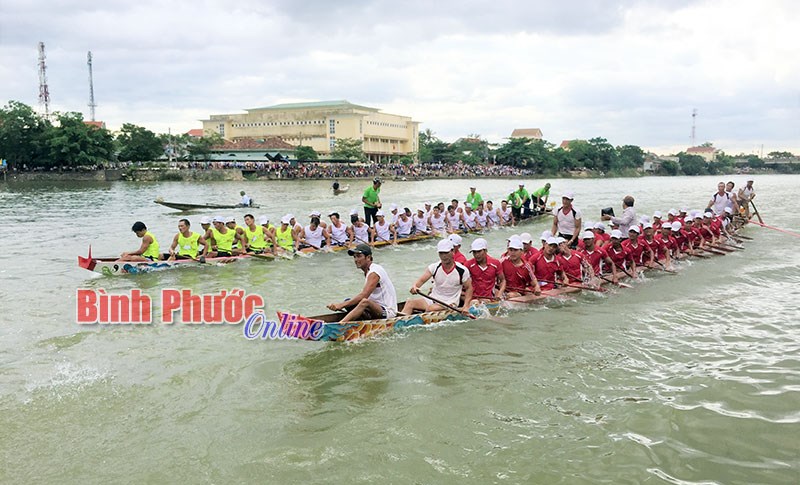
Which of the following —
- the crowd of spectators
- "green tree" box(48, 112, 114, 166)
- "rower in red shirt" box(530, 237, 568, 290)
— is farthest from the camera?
the crowd of spectators

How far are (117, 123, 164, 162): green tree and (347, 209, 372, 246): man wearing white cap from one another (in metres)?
55.8

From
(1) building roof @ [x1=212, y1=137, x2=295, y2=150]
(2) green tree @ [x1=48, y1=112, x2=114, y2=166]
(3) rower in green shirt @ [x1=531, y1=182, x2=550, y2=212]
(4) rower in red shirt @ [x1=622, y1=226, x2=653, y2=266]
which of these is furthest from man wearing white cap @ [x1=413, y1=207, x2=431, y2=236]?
(1) building roof @ [x1=212, y1=137, x2=295, y2=150]

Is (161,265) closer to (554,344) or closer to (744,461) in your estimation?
(554,344)

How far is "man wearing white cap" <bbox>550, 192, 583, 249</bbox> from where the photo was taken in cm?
1215

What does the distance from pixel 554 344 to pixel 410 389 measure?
2.59 m

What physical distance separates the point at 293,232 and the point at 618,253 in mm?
8262

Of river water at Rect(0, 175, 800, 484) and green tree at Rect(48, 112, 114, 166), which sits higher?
green tree at Rect(48, 112, 114, 166)

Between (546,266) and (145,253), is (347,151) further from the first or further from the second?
(546,266)

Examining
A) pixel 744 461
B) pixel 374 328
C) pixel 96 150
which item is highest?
pixel 96 150

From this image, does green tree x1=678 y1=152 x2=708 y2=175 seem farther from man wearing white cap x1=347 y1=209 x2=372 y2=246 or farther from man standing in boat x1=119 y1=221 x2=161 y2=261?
man standing in boat x1=119 y1=221 x2=161 y2=261

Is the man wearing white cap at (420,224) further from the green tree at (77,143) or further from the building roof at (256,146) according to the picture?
the building roof at (256,146)

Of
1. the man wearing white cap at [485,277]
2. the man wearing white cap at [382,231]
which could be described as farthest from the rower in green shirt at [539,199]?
the man wearing white cap at [485,277]

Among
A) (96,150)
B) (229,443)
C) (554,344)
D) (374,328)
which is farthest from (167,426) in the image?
(96,150)

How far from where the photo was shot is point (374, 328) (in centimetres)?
756
